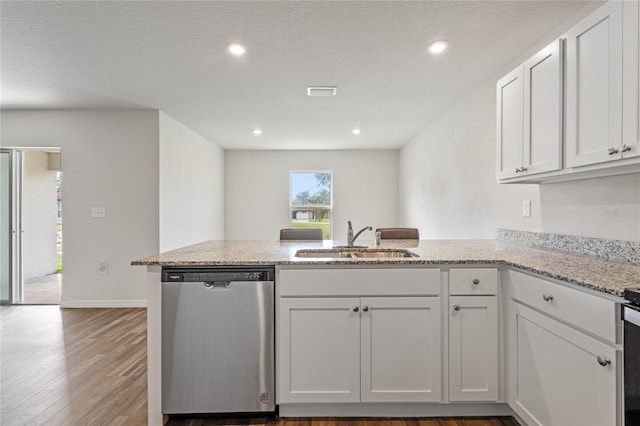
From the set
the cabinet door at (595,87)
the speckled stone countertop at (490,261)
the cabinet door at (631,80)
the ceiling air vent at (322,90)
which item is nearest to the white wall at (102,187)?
the ceiling air vent at (322,90)

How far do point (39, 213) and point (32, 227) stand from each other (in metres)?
0.25

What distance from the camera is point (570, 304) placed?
139 centimetres

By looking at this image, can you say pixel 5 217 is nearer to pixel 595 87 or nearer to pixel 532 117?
pixel 532 117

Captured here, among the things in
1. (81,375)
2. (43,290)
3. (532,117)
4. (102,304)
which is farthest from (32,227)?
(532,117)

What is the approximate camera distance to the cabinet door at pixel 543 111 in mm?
1819

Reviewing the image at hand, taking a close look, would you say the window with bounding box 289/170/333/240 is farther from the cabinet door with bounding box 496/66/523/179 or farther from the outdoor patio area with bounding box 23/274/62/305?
the cabinet door with bounding box 496/66/523/179

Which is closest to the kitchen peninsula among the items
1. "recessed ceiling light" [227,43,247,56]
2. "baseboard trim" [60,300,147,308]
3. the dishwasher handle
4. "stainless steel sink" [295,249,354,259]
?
the dishwasher handle

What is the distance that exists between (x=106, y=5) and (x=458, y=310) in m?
2.68

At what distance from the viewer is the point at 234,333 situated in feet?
6.16

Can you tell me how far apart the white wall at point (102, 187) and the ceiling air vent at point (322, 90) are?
80.8 inches

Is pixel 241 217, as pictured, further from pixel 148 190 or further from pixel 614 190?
pixel 614 190

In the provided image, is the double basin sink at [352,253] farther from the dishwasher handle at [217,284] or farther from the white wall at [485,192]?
the white wall at [485,192]

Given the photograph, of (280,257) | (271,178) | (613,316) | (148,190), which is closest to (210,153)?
(271,178)

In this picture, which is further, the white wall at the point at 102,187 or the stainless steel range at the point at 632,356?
the white wall at the point at 102,187
